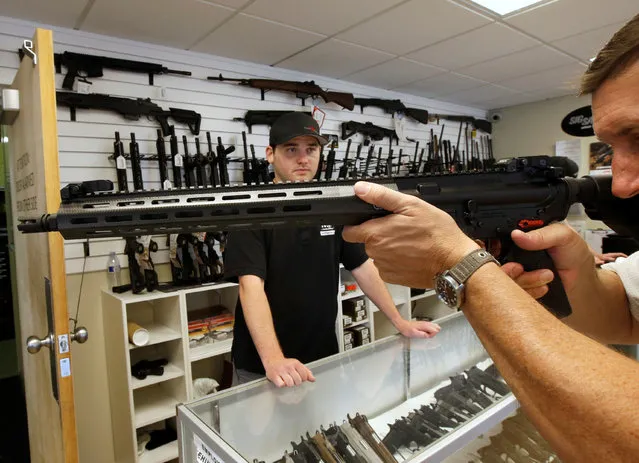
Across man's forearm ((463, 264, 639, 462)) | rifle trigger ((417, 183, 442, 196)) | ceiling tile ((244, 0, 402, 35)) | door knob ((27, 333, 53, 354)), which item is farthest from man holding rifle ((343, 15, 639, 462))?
ceiling tile ((244, 0, 402, 35))

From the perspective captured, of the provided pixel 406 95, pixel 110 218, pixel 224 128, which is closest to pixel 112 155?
pixel 224 128

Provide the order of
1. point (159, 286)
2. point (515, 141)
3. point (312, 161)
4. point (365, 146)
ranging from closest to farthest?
point (312, 161), point (159, 286), point (365, 146), point (515, 141)

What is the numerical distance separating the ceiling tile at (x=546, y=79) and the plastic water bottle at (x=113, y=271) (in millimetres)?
4682

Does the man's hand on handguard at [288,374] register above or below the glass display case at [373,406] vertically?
above

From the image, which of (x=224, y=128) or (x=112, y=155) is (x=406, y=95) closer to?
(x=224, y=128)

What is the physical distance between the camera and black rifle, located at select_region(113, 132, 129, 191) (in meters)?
3.01

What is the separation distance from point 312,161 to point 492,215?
1.27 meters

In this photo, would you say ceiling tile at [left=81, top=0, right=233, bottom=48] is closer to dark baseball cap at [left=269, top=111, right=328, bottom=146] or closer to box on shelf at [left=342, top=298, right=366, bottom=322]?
dark baseball cap at [left=269, top=111, right=328, bottom=146]

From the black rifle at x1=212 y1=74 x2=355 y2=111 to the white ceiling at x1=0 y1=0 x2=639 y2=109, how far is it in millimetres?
185

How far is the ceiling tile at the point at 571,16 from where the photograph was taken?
302 centimetres

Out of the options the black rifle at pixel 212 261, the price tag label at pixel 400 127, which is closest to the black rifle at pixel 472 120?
the price tag label at pixel 400 127

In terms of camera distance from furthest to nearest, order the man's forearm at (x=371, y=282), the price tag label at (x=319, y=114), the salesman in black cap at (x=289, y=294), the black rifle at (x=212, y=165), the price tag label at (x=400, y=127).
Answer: the price tag label at (x=400, y=127) < the price tag label at (x=319, y=114) < the black rifle at (x=212, y=165) < the man's forearm at (x=371, y=282) < the salesman in black cap at (x=289, y=294)

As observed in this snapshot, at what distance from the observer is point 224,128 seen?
3.73m

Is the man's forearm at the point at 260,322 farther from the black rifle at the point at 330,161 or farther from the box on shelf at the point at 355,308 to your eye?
the black rifle at the point at 330,161
